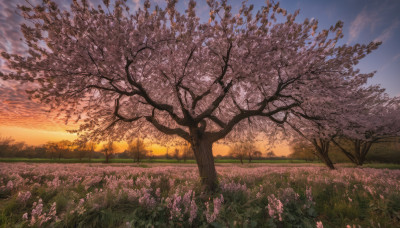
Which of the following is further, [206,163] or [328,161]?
[328,161]

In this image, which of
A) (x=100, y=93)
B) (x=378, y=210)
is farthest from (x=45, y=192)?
(x=378, y=210)

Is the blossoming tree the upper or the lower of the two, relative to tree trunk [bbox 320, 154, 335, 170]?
upper

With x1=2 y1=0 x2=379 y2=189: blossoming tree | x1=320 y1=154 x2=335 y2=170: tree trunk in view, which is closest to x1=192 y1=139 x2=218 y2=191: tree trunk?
x1=2 y1=0 x2=379 y2=189: blossoming tree

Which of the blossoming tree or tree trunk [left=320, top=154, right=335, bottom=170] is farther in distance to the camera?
tree trunk [left=320, top=154, right=335, bottom=170]

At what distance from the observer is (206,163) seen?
7.34 m

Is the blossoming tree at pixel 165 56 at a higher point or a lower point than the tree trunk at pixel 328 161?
higher

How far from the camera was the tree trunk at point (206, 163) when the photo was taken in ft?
23.5

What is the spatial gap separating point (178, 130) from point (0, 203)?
6772mm

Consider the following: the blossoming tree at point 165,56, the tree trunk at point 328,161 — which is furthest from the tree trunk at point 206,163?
the tree trunk at point 328,161

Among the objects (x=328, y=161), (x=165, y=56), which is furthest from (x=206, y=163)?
(x=328, y=161)

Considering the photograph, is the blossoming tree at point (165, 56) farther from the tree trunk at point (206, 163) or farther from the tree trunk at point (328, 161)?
the tree trunk at point (328, 161)

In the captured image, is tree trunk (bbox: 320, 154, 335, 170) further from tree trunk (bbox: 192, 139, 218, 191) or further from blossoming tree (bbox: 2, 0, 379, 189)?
tree trunk (bbox: 192, 139, 218, 191)

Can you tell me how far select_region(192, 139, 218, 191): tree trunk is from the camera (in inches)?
282

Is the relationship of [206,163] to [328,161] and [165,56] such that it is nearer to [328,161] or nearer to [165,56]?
[165,56]
